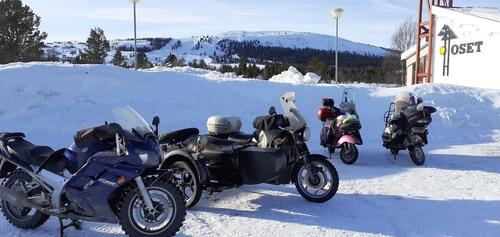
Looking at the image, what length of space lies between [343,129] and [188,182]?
12.1 feet

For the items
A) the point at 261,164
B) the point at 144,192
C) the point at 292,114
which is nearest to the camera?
the point at 144,192

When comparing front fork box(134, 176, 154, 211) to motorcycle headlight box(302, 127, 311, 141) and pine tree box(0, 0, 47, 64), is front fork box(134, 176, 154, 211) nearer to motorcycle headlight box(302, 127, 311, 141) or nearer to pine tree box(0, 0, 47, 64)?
motorcycle headlight box(302, 127, 311, 141)

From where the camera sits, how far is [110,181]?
181 inches

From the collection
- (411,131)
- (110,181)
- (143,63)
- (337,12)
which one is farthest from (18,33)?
(110,181)

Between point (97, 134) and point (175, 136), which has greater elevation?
point (97, 134)

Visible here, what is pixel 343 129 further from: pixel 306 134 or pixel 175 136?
pixel 175 136

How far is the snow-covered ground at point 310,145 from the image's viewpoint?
5.45 metres

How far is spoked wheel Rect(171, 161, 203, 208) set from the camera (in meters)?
6.00

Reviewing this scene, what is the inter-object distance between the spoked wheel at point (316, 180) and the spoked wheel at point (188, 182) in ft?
3.97

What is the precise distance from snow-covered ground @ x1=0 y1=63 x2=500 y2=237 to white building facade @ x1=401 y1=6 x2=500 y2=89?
12.6 ft

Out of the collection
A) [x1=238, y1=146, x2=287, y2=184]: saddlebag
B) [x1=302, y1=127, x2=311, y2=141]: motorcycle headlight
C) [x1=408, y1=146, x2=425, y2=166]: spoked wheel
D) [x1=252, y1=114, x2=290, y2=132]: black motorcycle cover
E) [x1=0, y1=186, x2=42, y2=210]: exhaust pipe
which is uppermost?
[x1=252, y1=114, x2=290, y2=132]: black motorcycle cover

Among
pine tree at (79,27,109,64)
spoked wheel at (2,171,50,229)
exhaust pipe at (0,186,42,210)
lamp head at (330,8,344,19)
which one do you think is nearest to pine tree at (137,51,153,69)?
pine tree at (79,27,109,64)

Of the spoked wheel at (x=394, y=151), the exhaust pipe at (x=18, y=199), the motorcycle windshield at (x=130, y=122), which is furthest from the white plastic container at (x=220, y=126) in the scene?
the spoked wheel at (x=394, y=151)

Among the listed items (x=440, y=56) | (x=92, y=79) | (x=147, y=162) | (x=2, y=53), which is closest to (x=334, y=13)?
(x=440, y=56)
